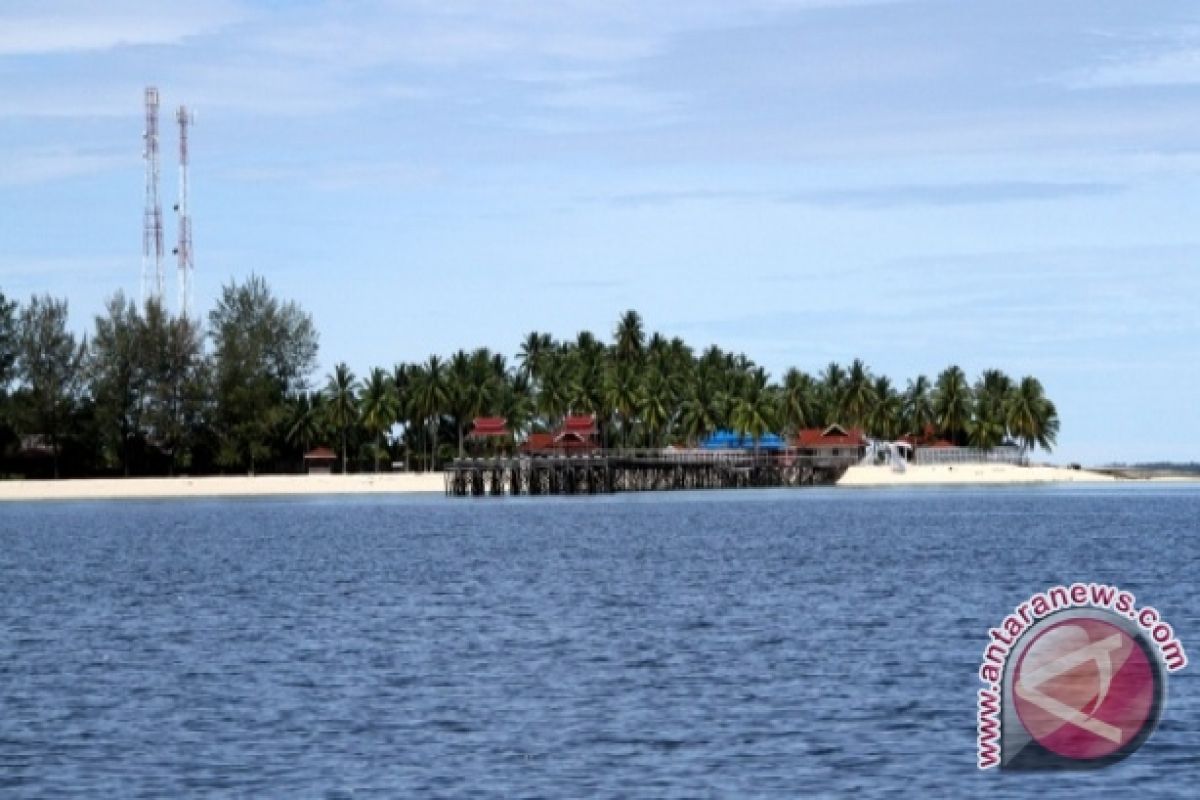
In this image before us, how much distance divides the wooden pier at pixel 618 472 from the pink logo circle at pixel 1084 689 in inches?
5201

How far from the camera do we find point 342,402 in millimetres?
A: 186875

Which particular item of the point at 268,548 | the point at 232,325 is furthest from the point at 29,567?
the point at 232,325

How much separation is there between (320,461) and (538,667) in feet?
510

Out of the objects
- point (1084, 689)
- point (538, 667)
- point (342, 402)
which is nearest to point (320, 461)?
point (342, 402)

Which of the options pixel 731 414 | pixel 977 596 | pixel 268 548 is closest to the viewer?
pixel 977 596

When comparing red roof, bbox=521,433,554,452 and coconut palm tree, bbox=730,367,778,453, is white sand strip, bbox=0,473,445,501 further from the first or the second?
coconut palm tree, bbox=730,367,778,453

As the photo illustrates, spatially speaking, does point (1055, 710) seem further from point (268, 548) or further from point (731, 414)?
point (731, 414)

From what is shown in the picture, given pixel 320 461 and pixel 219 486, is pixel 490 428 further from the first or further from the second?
pixel 219 486

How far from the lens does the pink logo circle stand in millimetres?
28844

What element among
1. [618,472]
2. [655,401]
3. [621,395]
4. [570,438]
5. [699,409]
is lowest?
[618,472]

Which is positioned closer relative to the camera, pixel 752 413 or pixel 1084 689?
pixel 1084 689

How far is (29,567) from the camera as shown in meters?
75.3

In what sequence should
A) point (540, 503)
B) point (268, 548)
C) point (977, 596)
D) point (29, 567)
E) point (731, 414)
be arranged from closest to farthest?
point (977, 596)
point (29, 567)
point (268, 548)
point (540, 503)
point (731, 414)

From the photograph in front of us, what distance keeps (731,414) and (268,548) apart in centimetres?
11299
